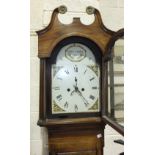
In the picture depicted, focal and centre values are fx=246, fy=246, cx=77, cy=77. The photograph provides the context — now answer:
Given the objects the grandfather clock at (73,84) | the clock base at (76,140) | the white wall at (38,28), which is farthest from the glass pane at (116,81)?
the white wall at (38,28)

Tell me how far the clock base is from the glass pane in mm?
160

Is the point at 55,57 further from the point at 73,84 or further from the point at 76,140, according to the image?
the point at 76,140

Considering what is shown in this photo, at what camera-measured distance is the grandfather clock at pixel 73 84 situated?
1.21 metres

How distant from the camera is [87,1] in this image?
1.35 m

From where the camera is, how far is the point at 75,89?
4.09ft

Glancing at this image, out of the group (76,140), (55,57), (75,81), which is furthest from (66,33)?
(76,140)

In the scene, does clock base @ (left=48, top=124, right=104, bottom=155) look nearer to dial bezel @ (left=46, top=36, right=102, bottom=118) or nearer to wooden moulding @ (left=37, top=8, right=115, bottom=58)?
dial bezel @ (left=46, top=36, right=102, bottom=118)

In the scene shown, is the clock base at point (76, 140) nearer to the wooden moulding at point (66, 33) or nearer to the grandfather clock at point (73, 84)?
the grandfather clock at point (73, 84)

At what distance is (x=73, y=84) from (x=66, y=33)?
0.84 feet

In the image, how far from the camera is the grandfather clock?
47.6 inches

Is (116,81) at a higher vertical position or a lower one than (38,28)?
lower
